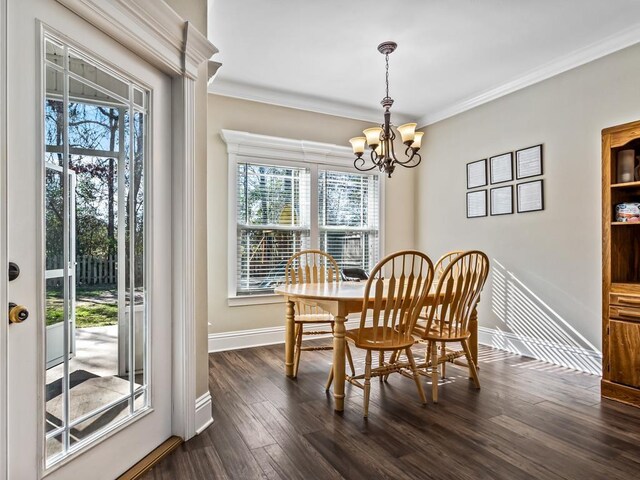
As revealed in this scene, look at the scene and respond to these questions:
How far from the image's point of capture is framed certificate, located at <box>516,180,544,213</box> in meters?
3.82

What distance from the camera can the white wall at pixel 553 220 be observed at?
3354mm

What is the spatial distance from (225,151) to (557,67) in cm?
325

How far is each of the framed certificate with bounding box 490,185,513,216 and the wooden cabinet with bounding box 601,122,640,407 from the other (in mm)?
1197

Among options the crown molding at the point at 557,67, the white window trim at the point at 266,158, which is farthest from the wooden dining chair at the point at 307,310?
the crown molding at the point at 557,67

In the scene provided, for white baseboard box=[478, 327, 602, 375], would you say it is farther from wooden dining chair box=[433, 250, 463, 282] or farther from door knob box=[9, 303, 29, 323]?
door knob box=[9, 303, 29, 323]

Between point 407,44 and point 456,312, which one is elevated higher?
point 407,44

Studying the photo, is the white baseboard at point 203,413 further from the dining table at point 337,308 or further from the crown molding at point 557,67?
the crown molding at point 557,67

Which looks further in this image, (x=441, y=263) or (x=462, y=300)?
(x=441, y=263)

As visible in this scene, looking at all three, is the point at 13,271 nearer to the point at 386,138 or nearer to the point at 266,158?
the point at 386,138

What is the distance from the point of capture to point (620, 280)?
2.87 m

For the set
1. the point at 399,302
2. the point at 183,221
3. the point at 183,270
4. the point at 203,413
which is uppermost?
the point at 183,221

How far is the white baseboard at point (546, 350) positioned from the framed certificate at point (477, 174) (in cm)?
159

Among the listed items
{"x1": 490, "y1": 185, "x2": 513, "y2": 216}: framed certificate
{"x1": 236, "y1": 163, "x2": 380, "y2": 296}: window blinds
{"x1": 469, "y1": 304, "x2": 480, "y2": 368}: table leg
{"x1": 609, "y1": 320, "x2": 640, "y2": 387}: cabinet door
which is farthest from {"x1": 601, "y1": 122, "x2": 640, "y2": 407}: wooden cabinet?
{"x1": 236, "y1": 163, "x2": 380, "y2": 296}: window blinds

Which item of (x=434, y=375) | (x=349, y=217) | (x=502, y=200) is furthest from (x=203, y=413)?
(x=502, y=200)
